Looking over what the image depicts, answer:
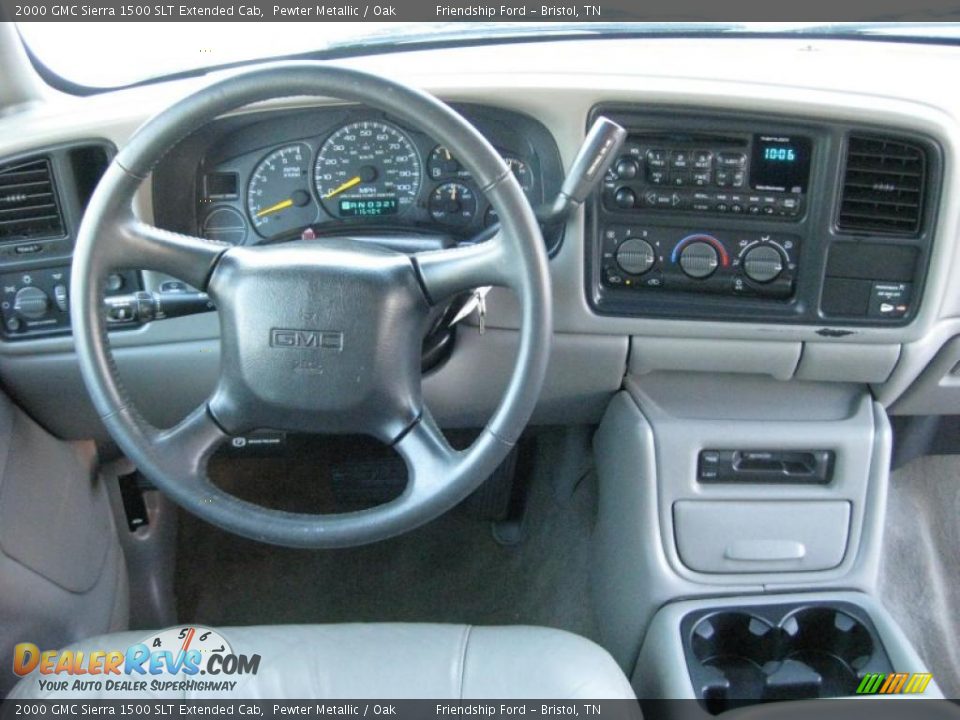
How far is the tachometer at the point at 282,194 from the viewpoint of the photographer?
1351 mm

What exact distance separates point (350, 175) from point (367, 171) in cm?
3

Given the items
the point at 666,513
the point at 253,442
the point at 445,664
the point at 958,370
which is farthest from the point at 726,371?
the point at 253,442

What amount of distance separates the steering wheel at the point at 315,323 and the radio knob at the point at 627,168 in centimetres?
34

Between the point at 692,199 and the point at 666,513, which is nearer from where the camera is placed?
the point at 692,199

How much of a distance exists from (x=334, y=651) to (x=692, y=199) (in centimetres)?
83

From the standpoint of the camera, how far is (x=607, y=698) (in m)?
1.06

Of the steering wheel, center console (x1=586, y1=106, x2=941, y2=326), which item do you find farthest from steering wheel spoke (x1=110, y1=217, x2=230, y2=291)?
center console (x1=586, y1=106, x2=941, y2=326)

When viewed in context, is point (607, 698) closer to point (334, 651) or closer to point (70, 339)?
point (334, 651)

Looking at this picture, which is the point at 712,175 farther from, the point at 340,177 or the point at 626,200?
the point at 340,177

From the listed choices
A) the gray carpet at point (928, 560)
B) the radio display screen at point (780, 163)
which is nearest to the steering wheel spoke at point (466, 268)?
the radio display screen at point (780, 163)

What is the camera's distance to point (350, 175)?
4.41ft

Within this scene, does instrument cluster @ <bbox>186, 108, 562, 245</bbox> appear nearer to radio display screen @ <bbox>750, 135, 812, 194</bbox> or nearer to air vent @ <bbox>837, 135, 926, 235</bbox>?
radio display screen @ <bbox>750, 135, 812, 194</bbox>

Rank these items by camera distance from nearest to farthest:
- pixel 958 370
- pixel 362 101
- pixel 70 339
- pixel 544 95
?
1. pixel 362 101
2. pixel 544 95
3. pixel 70 339
4. pixel 958 370
